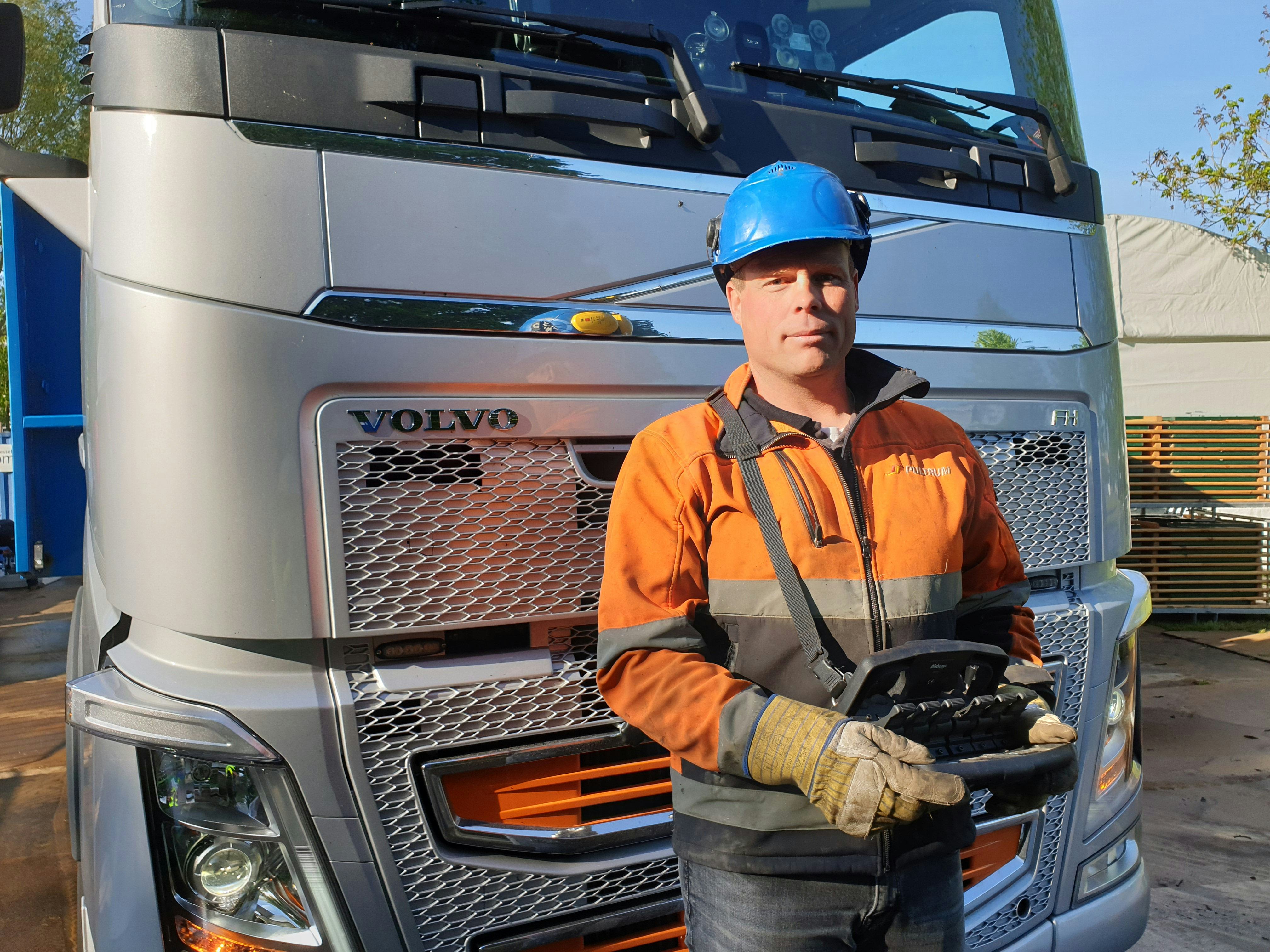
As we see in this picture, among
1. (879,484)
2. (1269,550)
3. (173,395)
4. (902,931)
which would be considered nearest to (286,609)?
(173,395)

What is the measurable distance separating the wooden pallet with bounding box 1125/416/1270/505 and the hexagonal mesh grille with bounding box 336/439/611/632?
8368 mm

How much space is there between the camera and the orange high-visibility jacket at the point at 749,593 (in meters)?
1.52

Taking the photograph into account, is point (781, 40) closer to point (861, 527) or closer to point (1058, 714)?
point (861, 527)

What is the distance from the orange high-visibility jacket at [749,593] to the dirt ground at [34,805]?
2.02 m

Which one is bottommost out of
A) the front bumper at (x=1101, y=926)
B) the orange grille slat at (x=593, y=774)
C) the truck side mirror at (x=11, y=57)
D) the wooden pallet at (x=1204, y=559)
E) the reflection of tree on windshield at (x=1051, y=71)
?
the front bumper at (x=1101, y=926)

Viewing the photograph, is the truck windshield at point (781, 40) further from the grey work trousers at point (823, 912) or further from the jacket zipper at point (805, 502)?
the grey work trousers at point (823, 912)

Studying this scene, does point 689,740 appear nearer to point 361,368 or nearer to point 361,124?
point 361,368

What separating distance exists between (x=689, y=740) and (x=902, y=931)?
51cm

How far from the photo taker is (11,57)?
2029mm

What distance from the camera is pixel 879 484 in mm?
1658

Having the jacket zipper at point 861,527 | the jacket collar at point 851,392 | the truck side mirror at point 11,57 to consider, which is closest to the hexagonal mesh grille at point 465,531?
the jacket collar at point 851,392

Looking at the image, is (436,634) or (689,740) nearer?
(689,740)

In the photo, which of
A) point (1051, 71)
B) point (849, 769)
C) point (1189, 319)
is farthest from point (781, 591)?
point (1189, 319)

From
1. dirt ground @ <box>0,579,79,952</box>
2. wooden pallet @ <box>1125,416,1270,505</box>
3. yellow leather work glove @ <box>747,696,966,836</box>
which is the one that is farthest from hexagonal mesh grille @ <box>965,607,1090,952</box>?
wooden pallet @ <box>1125,416,1270,505</box>
